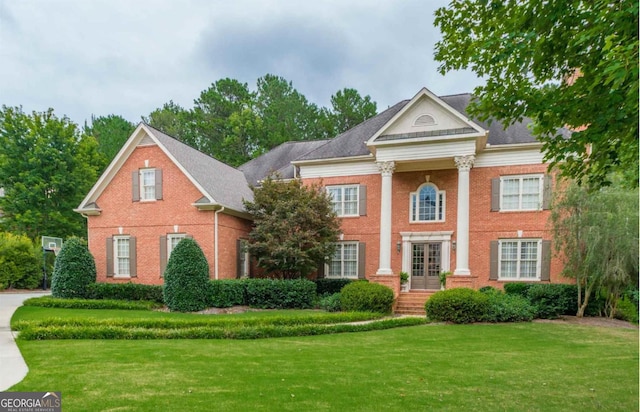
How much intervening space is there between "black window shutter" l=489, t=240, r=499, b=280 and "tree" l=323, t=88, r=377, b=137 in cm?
2258

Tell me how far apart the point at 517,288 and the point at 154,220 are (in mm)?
16221

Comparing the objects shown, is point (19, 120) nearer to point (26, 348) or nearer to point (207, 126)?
point (207, 126)

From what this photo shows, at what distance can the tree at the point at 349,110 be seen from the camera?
36781mm

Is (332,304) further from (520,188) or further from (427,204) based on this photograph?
(520,188)

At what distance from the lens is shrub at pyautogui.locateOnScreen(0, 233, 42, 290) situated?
21.7 meters

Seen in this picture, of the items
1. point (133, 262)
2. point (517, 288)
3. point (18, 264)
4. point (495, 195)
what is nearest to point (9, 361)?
point (133, 262)

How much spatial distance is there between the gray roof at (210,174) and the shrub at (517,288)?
12.3 meters

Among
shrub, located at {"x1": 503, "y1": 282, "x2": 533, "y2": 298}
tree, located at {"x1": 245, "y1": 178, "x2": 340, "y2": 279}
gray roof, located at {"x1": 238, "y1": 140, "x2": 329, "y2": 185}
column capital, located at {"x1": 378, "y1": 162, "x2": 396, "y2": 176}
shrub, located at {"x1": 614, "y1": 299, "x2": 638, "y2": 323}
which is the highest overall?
gray roof, located at {"x1": 238, "y1": 140, "x2": 329, "y2": 185}

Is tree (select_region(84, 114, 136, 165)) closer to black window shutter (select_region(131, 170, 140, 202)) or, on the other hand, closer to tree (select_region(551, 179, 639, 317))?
black window shutter (select_region(131, 170, 140, 202))

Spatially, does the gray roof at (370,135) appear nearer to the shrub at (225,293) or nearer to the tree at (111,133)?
the shrub at (225,293)

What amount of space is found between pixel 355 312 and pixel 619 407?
8840mm

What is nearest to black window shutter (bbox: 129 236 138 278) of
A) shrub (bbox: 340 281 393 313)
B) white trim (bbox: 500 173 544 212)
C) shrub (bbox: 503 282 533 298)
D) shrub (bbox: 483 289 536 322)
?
shrub (bbox: 340 281 393 313)

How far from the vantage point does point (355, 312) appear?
1345cm

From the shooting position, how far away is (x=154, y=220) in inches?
685
